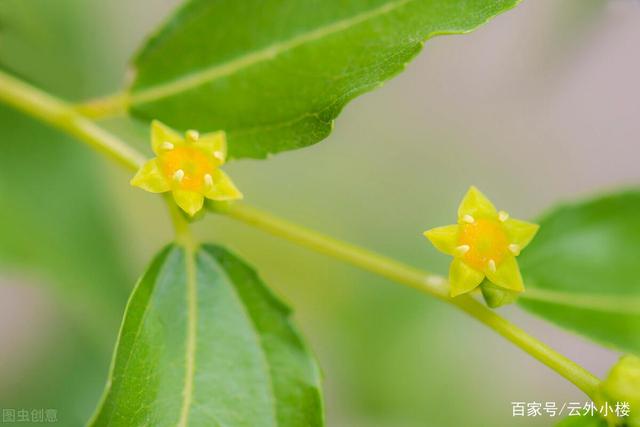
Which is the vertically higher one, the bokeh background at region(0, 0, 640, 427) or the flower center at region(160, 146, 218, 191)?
the bokeh background at region(0, 0, 640, 427)

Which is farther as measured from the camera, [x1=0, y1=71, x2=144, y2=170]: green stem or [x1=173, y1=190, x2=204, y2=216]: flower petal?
[x1=0, y1=71, x2=144, y2=170]: green stem

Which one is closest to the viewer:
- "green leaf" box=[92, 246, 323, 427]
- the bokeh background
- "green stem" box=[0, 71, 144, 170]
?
"green leaf" box=[92, 246, 323, 427]

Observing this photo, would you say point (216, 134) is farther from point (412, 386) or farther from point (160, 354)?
point (412, 386)

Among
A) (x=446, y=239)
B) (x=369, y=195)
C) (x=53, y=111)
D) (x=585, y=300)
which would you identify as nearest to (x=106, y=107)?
(x=53, y=111)

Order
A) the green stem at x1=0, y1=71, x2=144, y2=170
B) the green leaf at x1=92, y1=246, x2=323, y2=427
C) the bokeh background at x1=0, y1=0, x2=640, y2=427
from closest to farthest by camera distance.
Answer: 1. the green leaf at x1=92, y1=246, x2=323, y2=427
2. the green stem at x1=0, y1=71, x2=144, y2=170
3. the bokeh background at x1=0, y1=0, x2=640, y2=427

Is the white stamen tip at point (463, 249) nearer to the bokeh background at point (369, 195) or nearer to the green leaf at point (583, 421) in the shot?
the green leaf at point (583, 421)

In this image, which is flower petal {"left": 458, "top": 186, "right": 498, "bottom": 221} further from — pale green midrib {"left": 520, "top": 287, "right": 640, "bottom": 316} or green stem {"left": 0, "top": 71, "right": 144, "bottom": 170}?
green stem {"left": 0, "top": 71, "right": 144, "bottom": 170}

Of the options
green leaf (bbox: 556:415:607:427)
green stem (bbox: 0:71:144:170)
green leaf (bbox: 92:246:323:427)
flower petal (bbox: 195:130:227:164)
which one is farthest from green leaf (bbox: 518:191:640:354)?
green stem (bbox: 0:71:144:170)

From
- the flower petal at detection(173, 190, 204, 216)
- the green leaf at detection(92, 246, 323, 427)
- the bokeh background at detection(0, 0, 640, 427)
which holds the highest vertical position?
the bokeh background at detection(0, 0, 640, 427)
